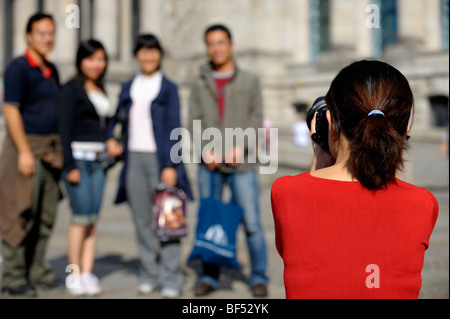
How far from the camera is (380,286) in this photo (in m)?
1.73

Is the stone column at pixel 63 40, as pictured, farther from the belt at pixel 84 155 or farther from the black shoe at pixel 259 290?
the black shoe at pixel 259 290

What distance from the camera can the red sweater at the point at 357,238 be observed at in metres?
1.73

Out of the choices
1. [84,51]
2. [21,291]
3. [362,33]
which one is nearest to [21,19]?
[362,33]

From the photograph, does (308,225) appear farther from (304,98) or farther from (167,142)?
(304,98)

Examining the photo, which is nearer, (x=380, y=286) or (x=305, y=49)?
(x=380, y=286)

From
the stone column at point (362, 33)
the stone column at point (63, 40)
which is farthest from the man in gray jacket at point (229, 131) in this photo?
the stone column at point (63, 40)

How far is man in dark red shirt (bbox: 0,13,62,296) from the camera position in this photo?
188 inches

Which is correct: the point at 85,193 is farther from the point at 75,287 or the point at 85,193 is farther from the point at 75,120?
the point at 75,287

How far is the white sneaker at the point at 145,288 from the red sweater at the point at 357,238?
3.34 meters

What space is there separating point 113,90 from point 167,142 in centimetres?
2481

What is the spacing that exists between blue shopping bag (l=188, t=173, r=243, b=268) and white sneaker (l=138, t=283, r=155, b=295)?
1.59 feet

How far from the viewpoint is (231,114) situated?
509cm

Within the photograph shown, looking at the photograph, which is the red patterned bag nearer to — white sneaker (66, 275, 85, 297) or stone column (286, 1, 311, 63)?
white sneaker (66, 275, 85, 297)
